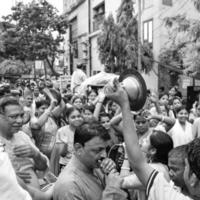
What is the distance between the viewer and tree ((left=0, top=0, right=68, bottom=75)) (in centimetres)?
3086

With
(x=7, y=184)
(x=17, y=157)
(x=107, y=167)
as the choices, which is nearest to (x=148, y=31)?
(x=17, y=157)

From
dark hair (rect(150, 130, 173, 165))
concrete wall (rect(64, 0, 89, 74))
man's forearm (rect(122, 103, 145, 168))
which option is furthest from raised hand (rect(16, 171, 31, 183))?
concrete wall (rect(64, 0, 89, 74))

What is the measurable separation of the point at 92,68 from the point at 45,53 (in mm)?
7141

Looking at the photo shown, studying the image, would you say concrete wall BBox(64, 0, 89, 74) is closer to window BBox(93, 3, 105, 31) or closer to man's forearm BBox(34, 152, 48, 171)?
window BBox(93, 3, 105, 31)

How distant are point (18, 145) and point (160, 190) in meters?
1.34

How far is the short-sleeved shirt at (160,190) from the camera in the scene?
2154mm

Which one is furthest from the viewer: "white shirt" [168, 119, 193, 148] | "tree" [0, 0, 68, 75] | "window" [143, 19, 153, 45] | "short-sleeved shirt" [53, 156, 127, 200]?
"tree" [0, 0, 68, 75]

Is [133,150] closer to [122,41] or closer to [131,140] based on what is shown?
[131,140]

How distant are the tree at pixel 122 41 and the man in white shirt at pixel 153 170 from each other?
18873mm

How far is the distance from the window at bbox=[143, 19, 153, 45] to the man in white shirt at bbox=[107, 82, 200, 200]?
21.9 metres

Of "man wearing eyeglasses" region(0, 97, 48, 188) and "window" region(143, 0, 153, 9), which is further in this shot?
"window" region(143, 0, 153, 9)

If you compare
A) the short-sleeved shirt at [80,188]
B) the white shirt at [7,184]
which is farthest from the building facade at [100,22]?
the white shirt at [7,184]

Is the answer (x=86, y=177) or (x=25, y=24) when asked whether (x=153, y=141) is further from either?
(x=25, y=24)

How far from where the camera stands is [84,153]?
9.41 feet
